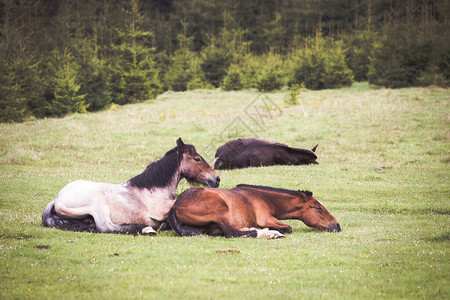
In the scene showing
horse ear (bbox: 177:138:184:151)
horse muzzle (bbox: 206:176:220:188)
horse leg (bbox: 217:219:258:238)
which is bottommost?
horse leg (bbox: 217:219:258:238)

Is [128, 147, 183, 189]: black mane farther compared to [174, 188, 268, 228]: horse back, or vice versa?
[128, 147, 183, 189]: black mane

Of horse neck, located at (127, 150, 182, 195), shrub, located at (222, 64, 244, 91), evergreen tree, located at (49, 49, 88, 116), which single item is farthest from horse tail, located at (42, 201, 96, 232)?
shrub, located at (222, 64, 244, 91)

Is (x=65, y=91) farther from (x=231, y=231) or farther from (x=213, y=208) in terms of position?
(x=231, y=231)

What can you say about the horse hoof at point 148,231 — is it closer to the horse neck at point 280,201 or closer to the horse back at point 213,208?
the horse back at point 213,208

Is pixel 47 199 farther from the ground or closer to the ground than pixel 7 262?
closer to the ground

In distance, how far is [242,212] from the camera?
27.0 feet

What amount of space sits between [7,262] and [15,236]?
1.58m

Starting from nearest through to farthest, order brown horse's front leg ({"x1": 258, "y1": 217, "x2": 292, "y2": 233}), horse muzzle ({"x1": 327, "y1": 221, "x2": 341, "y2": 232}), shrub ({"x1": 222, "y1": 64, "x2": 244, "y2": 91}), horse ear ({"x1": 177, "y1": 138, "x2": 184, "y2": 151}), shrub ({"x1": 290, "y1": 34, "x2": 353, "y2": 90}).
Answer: brown horse's front leg ({"x1": 258, "y1": 217, "x2": 292, "y2": 233}) → horse muzzle ({"x1": 327, "y1": 221, "x2": 341, "y2": 232}) → horse ear ({"x1": 177, "y1": 138, "x2": 184, "y2": 151}) → shrub ({"x1": 290, "y1": 34, "x2": 353, "y2": 90}) → shrub ({"x1": 222, "y1": 64, "x2": 244, "y2": 91})

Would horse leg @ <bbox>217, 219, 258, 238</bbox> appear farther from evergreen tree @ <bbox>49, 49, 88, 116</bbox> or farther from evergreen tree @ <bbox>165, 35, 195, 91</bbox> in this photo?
evergreen tree @ <bbox>165, 35, 195, 91</bbox>

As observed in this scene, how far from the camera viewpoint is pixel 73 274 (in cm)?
562

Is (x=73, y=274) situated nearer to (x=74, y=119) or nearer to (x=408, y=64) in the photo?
(x=74, y=119)

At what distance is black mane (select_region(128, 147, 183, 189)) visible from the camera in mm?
8688

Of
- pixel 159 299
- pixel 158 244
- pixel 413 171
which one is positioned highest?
pixel 159 299

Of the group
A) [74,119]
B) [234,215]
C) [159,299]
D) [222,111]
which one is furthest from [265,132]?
[159,299]
